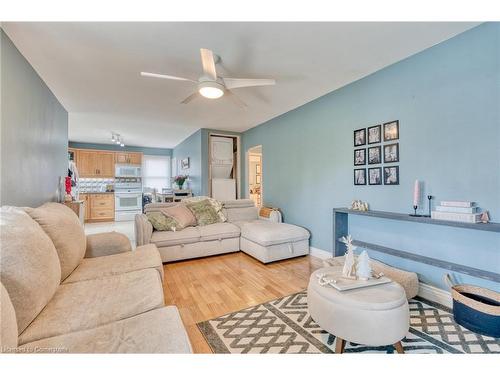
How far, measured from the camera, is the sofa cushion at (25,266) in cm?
103

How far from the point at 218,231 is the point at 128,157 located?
573 centimetres

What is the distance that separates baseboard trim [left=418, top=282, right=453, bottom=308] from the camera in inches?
81.0

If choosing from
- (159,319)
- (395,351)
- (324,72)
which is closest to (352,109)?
(324,72)

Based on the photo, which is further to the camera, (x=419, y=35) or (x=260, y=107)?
(x=260, y=107)

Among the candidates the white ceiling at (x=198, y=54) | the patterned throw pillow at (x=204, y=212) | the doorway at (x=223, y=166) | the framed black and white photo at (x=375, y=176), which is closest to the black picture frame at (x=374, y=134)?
the framed black and white photo at (x=375, y=176)

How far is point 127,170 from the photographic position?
7.43 metres

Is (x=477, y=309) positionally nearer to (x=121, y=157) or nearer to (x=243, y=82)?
(x=243, y=82)

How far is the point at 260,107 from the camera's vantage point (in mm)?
3938

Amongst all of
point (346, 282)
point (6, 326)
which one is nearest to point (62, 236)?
point (6, 326)

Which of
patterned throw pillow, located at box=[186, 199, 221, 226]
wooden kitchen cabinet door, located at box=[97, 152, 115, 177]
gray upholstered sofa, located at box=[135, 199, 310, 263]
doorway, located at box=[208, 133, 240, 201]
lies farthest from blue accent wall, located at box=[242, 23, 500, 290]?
wooden kitchen cabinet door, located at box=[97, 152, 115, 177]

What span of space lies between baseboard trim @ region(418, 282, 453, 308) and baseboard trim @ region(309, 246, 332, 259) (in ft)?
3.85
